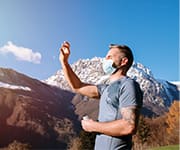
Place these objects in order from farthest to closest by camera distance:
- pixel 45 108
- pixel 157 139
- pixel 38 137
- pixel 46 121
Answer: pixel 45 108
pixel 46 121
pixel 38 137
pixel 157 139

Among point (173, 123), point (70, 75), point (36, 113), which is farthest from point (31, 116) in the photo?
point (70, 75)

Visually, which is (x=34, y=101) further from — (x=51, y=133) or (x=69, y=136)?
(x=69, y=136)

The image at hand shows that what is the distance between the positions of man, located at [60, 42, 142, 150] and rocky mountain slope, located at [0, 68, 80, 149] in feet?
184

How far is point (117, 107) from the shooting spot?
70.1 inches

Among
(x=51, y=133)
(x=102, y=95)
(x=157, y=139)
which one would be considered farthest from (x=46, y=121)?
(x=102, y=95)

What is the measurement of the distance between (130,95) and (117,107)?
106 mm

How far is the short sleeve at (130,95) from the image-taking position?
1.71 m

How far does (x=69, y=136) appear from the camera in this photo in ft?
199

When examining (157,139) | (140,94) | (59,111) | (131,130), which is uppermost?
(59,111)

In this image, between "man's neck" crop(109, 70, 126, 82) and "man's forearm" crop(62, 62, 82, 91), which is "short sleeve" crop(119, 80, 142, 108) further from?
"man's forearm" crop(62, 62, 82, 91)

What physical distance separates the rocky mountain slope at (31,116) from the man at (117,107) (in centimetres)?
5623

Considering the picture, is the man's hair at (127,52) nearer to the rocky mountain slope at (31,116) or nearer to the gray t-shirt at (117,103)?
the gray t-shirt at (117,103)

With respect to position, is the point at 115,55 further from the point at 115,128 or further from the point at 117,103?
the point at 115,128

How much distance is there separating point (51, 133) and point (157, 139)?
81.7 feet
